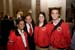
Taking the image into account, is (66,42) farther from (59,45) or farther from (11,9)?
(11,9)

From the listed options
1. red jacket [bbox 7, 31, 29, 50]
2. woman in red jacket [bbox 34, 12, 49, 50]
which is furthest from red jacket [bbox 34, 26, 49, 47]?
red jacket [bbox 7, 31, 29, 50]

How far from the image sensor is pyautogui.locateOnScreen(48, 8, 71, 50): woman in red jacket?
412cm

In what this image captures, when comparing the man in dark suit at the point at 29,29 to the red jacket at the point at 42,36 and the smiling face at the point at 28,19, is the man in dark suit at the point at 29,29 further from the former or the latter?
the red jacket at the point at 42,36

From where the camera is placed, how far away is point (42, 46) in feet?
14.8

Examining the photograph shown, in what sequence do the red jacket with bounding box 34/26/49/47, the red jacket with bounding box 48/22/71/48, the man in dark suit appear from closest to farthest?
the red jacket with bounding box 48/22/71/48
the red jacket with bounding box 34/26/49/47
the man in dark suit

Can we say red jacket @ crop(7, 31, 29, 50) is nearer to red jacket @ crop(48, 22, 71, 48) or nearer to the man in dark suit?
the man in dark suit

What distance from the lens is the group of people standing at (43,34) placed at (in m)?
4.13

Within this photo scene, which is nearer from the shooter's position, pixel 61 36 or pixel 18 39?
pixel 61 36

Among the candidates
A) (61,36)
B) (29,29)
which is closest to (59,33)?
(61,36)

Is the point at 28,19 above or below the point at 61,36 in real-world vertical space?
above

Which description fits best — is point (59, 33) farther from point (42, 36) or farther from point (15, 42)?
point (15, 42)

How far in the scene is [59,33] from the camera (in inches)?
162

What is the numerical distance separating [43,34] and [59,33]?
419 mm

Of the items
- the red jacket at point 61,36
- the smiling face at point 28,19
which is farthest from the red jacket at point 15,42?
the red jacket at point 61,36
